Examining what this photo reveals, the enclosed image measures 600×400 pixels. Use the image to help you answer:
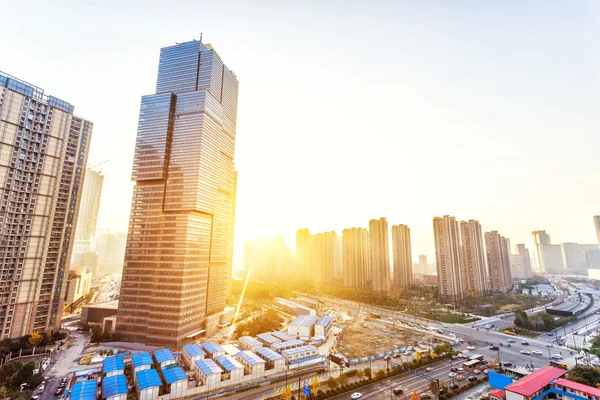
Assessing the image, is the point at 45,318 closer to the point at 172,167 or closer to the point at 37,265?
the point at 37,265

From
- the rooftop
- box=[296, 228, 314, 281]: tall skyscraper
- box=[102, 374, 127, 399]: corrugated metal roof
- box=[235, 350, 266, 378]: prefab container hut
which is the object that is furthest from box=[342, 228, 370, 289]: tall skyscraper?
box=[102, 374, 127, 399]: corrugated metal roof

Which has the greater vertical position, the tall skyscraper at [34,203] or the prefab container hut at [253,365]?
the tall skyscraper at [34,203]

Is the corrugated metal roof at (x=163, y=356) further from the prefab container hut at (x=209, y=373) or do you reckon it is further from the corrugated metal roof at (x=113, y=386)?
the corrugated metal roof at (x=113, y=386)

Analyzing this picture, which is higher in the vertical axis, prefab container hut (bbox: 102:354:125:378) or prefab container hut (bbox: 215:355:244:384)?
prefab container hut (bbox: 102:354:125:378)

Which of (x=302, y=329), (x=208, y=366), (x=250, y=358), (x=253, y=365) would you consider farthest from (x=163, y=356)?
(x=302, y=329)

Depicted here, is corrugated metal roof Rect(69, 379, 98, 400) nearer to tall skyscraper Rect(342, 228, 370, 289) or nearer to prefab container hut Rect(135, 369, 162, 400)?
prefab container hut Rect(135, 369, 162, 400)

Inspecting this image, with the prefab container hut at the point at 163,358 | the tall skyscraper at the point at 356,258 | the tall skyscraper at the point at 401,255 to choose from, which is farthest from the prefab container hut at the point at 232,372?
the tall skyscraper at the point at 401,255
